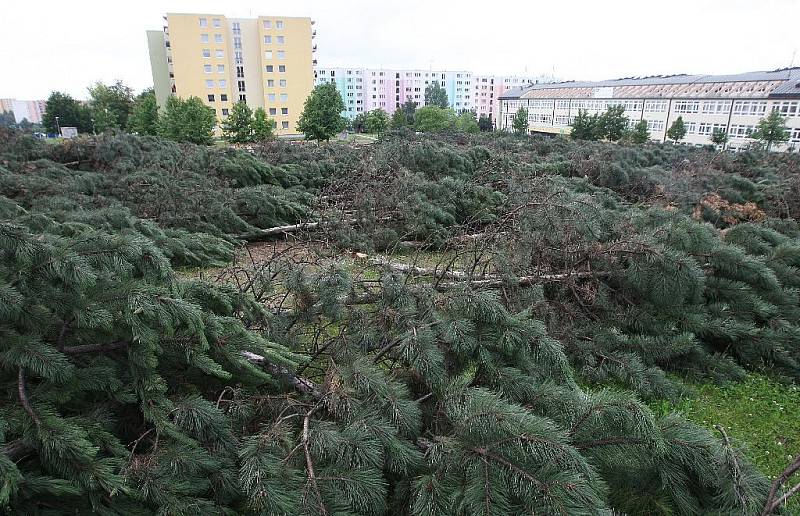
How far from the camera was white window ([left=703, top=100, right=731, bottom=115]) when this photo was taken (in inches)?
1340

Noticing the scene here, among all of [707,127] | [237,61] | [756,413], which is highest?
[237,61]

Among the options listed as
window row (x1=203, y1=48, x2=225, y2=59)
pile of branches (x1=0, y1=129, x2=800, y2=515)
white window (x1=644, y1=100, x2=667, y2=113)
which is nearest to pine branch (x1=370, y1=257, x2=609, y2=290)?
pile of branches (x1=0, y1=129, x2=800, y2=515)

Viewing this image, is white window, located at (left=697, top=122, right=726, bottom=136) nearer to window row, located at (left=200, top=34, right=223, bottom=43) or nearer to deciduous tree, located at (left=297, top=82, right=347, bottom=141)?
deciduous tree, located at (left=297, top=82, right=347, bottom=141)

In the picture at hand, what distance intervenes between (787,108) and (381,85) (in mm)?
78025

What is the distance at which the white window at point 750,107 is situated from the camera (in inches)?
1229

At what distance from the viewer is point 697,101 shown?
36.4 metres

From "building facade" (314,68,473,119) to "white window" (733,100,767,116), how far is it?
6619cm

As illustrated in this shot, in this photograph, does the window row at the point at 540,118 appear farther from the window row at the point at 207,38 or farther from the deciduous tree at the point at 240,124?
the deciduous tree at the point at 240,124

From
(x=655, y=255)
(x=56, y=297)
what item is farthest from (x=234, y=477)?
(x=655, y=255)

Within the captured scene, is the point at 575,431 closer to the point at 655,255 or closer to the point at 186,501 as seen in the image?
the point at 186,501

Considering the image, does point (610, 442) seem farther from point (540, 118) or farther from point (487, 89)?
point (487, 89)

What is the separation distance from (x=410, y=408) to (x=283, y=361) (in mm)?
759

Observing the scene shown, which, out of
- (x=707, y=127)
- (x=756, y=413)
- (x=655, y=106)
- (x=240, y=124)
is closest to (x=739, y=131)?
(x=707, y=127)

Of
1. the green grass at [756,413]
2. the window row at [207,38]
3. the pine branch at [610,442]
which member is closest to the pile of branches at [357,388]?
the pine branch at [610,442]
